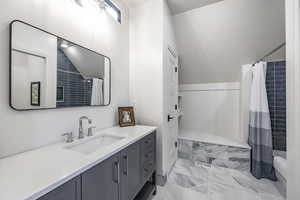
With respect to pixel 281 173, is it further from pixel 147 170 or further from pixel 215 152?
pixel 147 170

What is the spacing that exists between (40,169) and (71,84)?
0.74 meters

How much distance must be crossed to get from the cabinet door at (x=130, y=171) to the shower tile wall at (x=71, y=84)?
2.10 feet

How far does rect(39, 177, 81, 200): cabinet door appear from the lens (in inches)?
21.8

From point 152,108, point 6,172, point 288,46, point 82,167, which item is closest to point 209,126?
point 152,108

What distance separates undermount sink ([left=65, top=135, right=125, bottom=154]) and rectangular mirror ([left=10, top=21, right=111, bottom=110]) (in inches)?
13.6

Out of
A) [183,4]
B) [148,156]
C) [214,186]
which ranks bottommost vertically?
[214,186]

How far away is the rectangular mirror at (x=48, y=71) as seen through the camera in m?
0.85

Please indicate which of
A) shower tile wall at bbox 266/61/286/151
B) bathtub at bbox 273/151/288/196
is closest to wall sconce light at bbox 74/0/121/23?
shower tile wall at bbox 266/61/286/151

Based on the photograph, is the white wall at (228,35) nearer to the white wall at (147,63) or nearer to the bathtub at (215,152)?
the white wall at (147,63)

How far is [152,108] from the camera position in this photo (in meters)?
1.85

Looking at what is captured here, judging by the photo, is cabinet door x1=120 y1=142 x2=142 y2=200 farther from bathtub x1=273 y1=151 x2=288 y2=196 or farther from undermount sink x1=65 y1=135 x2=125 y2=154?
bathtub x1=273 y1=151 x2=288 y2=196

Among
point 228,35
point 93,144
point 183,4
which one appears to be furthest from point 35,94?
point 228,35

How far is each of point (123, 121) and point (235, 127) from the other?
8.07 ft

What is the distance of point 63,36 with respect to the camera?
3.63ft
